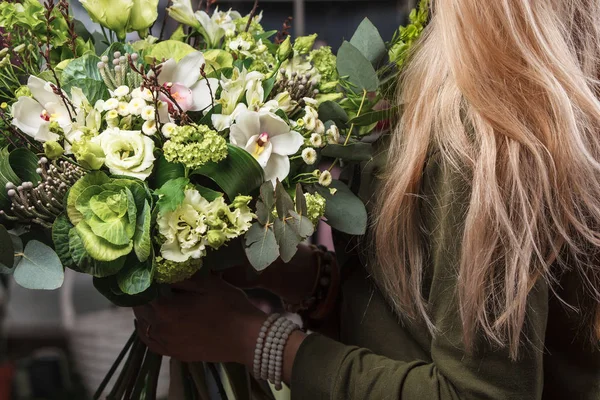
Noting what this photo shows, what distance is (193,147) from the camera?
0.68m

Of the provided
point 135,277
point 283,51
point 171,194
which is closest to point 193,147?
point 171,194

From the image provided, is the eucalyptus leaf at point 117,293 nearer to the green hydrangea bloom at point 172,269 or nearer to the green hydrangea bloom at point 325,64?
the green hydrangea bloom at point 172,269

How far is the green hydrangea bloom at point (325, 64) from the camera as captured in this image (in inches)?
36.0

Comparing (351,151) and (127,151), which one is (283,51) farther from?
(127,151)

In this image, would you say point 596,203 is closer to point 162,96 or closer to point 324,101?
point 324,101

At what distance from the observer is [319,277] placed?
1.08 metres

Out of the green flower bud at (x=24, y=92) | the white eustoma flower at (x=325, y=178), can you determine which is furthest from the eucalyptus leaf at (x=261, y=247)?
the green flower bud at (x=24, y=92)

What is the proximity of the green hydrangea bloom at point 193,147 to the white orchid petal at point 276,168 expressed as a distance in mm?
71

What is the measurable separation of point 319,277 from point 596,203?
0.49 meters

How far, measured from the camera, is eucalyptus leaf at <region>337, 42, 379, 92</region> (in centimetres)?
87

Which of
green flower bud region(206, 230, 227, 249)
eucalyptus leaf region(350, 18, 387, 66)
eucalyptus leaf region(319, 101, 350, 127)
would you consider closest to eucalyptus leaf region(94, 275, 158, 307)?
green flower bud region(206, 230, 227, 249)

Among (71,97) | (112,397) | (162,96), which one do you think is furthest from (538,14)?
(112,397)

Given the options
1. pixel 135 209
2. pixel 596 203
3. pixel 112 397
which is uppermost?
pixel 135 209

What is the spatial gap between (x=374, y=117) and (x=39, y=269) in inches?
18.0
